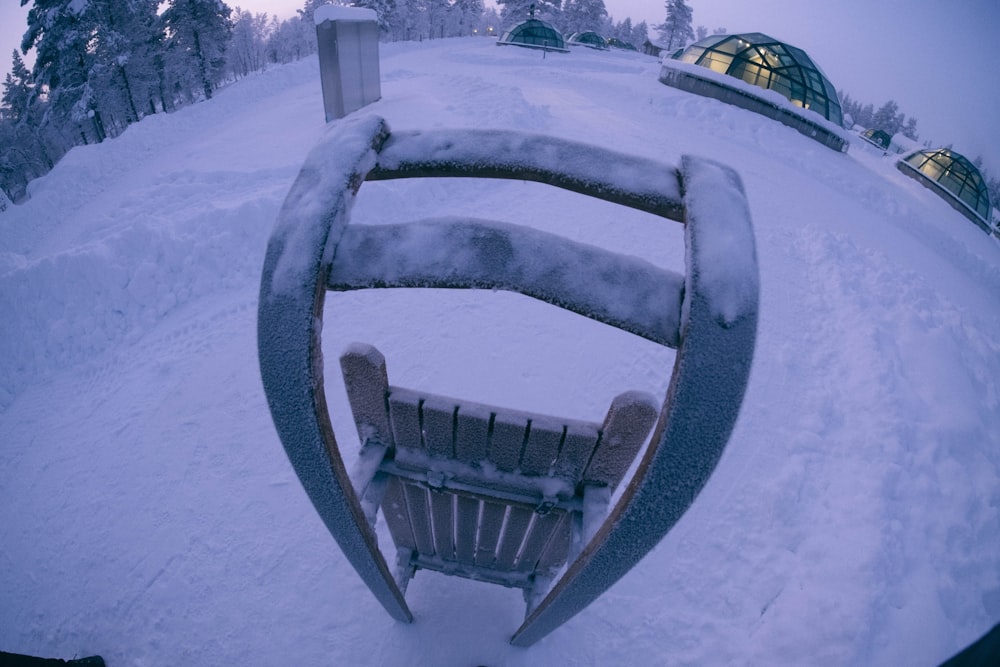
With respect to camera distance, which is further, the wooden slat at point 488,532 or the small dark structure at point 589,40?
the small dark structure at point 589,40

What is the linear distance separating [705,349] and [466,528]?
6.21ft

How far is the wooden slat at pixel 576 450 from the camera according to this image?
1.54 meters

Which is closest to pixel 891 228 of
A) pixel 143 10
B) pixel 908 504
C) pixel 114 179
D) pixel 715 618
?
pixel 908 504

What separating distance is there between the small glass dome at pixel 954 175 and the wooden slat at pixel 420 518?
24880 mm

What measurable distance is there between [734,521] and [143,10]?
111 ft

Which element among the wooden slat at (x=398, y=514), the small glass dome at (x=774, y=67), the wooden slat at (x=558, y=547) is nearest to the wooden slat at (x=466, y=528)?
the wooden slat at (x=398, y=514)

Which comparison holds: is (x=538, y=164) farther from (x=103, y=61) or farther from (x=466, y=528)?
(x=103, y=61)

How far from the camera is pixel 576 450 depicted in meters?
1.60

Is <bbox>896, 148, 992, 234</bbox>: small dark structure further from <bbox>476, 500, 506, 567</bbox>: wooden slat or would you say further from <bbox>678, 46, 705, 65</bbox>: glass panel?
<bbox>476, 500, 506, 567</bbox>: wooden slat

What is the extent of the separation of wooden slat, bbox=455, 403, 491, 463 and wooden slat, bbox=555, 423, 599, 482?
0.31m

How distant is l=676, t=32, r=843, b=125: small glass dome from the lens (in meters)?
15.8

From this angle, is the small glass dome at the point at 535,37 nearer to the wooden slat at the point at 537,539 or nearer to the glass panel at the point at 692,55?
the glass panel at the point at 692,55

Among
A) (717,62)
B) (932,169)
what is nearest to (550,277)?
(717,62)

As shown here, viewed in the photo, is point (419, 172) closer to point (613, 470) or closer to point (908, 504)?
point (613, 470)
